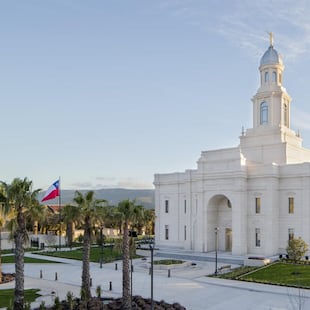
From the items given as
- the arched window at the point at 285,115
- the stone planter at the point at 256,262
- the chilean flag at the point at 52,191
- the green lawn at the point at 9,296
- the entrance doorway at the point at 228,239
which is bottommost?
the green lawn at the point at 9,296

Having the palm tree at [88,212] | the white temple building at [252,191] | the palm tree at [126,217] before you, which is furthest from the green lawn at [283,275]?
the palm tree at [88,212]

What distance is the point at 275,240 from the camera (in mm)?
45812

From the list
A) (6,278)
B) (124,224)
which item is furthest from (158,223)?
(124,224)

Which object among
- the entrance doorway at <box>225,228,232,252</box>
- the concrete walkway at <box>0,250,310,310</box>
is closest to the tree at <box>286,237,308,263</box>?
the concrete walkway at <box>0,250,310,310</box>

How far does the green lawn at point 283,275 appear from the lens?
32.0 meters

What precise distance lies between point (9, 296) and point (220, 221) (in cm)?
2973

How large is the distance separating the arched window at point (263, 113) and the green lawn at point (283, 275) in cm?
2017

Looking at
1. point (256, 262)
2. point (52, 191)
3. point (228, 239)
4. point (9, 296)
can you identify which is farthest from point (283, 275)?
point (52, 191)

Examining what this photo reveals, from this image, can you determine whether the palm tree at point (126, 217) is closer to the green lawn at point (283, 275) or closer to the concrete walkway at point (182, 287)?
the concrete walkway at point (182, 287)

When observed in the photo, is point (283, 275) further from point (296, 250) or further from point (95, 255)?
point (95, 255)

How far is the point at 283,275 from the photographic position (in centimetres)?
3447

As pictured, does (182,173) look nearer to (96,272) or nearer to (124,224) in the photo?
(96,272)

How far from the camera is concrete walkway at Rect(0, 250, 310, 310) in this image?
26156 millimetres

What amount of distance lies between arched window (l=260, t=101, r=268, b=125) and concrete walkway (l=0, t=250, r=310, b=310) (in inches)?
784
